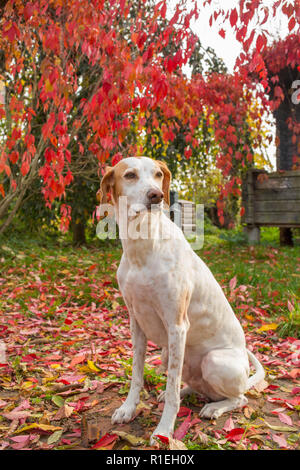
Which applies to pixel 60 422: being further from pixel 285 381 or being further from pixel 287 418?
pixel 285 381

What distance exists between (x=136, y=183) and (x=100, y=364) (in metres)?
1.72

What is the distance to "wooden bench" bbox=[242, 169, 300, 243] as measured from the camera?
324 inches

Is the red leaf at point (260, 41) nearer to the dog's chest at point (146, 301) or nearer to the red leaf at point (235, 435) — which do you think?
the dog's chest at point (146, 301)

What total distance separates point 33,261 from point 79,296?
2307 millimetres

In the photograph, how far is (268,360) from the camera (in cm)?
320

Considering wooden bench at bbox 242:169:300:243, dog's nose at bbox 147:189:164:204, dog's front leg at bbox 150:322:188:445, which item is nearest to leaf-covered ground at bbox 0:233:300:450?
dog's front leg at bbox 150:322:188:445

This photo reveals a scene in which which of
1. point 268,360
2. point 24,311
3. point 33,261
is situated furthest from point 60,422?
point 33,261

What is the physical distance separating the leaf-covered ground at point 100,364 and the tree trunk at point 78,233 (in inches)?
105

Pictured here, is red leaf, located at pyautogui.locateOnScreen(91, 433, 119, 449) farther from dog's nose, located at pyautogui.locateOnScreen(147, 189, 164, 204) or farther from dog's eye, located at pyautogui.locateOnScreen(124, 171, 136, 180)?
dog's eye, located at pyautogui.locateOnScreen(124, 171, 136, 180)

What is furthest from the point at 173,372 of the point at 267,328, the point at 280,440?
the point at 267,328

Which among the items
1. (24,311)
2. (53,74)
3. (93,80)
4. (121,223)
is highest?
Result: (93,80)

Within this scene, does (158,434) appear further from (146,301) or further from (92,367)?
(92,367)

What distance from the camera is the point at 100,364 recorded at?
305 cm

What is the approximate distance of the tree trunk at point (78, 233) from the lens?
29.3 feet
